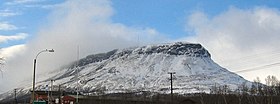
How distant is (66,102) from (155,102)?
29.7m

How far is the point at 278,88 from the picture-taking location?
353 feet

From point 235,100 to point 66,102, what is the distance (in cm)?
4078

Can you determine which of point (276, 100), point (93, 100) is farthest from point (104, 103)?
point (276, 100)

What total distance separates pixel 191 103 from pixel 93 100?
98.1ft

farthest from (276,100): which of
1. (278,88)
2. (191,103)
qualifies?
(191,103)

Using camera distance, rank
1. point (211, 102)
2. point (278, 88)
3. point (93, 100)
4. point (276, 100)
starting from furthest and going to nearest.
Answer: point (93, 100) → point (211, 102) → point (278, 88) → point (276, 100)

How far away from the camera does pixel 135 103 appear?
133000mm

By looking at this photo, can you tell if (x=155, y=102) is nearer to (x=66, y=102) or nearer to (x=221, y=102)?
(x=221, y=102)

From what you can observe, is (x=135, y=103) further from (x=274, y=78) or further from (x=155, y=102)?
(x=274, y=78)

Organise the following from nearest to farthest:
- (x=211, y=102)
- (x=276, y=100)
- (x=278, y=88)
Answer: (x=276, y=100)
(x=278, y=88)
(x=211, y=102)

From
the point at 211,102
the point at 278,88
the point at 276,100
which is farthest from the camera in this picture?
the point at 211,102

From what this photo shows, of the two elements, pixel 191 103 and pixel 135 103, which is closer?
pixel 191 103

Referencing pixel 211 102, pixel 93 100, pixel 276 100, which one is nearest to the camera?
pixel 276 100

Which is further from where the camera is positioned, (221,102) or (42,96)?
(221,102)
